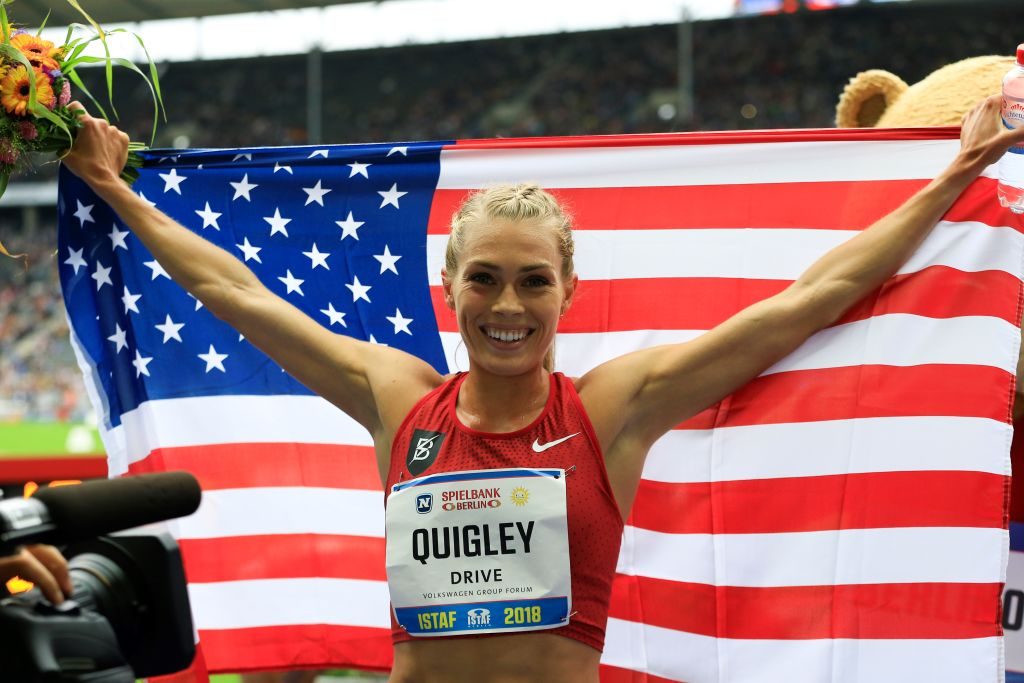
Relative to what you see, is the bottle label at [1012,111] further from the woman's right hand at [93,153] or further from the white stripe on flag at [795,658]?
the woman's right hand at [93,153]

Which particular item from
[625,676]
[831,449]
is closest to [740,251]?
[831,449]

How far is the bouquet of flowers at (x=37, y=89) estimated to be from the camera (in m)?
2.65

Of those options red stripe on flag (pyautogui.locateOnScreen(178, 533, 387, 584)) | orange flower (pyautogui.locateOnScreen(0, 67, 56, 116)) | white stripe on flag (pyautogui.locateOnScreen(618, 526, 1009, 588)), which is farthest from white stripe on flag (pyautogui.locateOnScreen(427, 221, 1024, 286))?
orange flower (pyautogui.locateOnScreen(0, 67, 56, 116))

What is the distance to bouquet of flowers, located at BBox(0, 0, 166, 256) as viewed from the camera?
2654mm

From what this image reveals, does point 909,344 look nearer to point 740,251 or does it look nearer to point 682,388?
point 740,251

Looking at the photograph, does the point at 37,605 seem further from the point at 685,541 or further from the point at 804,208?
the point at 804,208

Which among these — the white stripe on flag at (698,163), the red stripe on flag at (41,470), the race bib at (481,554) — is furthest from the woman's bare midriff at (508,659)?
the red stripe on flag at (41,470)

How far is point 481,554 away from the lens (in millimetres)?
2410

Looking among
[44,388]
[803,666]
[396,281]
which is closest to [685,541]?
[803,666]

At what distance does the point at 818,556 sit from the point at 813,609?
0.46 ft

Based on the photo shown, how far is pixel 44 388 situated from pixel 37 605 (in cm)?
2191

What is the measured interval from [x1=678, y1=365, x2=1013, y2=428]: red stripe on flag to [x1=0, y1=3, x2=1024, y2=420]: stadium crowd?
61.7ft

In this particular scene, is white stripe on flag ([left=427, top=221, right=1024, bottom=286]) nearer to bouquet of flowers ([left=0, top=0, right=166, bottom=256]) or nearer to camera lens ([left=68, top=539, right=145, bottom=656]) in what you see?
bouquet of flowers ([left=0, top=0, right=166, bottom=256])

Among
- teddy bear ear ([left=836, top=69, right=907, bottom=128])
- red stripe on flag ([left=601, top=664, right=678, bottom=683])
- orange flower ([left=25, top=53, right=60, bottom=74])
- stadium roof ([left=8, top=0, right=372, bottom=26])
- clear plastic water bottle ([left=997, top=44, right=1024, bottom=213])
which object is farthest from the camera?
stadium roof ([left=8, top=0, right=372, bottom=26])
